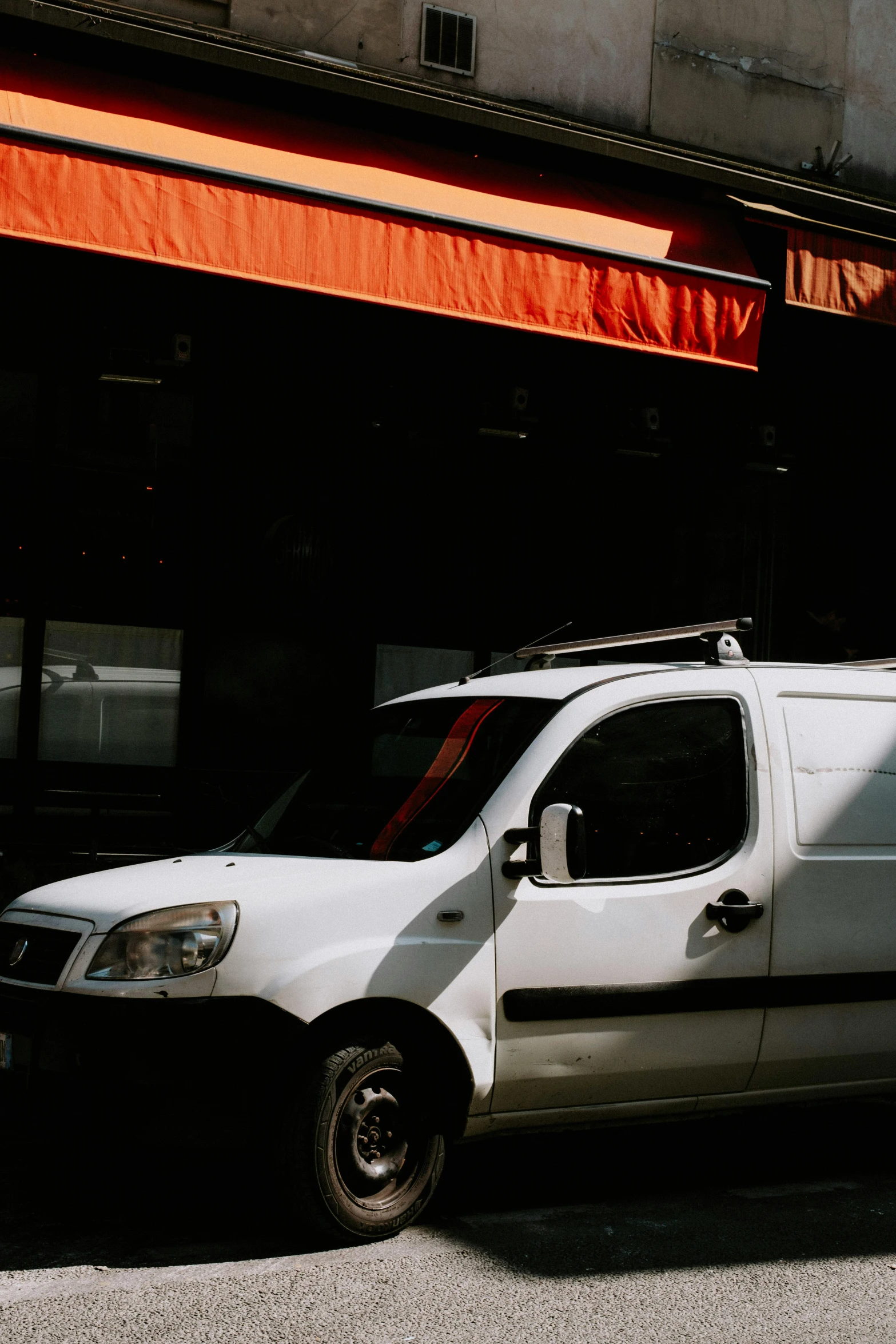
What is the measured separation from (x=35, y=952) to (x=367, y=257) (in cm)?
479

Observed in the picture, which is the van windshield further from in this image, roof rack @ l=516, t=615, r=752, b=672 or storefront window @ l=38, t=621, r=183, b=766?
storefront window @ l=38, t=621, r=183, b=766

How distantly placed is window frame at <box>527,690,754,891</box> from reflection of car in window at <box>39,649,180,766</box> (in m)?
5.52

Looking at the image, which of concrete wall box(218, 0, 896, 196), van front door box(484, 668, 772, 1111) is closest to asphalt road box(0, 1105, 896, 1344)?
van front door box(484, 668, 772, 1111)

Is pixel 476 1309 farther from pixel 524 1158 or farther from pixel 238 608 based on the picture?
pixel 238 608

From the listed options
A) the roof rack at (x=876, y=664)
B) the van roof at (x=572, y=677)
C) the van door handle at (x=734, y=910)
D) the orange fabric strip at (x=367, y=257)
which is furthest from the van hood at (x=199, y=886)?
the orange fabric strip at (x=367, y=257)

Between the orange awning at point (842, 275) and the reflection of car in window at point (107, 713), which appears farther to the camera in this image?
the reflection of car in window at point (107, 713)

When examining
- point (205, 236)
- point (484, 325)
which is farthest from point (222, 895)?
point (484, 325)

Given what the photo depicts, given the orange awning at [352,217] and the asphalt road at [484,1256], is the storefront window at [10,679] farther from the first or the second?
the asphalt road at [484,1256]

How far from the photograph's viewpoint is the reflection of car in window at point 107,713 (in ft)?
31.3

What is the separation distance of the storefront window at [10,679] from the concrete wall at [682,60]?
4343 mm

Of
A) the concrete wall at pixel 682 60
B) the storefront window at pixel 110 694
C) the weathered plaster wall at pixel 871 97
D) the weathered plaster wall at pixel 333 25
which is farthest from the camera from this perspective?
the weathered plaster wall at pixel 871 97

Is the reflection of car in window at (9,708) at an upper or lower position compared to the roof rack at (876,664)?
lower

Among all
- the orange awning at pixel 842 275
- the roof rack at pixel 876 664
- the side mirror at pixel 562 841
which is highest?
the orange awning at pixel 842 275

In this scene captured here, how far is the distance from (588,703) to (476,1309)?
201 centimetres
